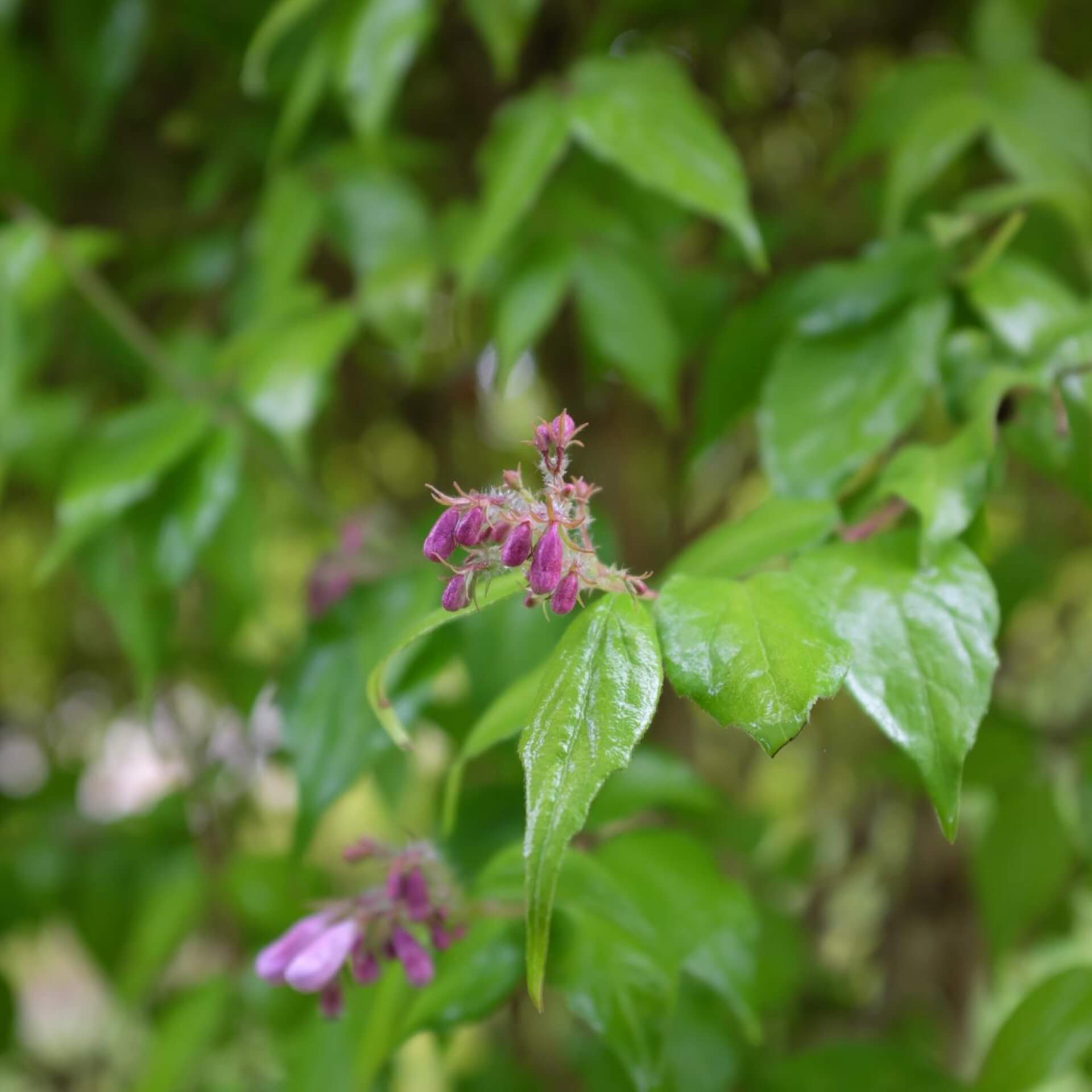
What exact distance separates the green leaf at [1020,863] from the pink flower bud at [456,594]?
21.7 inches

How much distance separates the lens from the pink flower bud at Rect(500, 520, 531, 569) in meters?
0.30

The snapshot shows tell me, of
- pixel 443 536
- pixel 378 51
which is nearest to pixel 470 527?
pixel 443 536

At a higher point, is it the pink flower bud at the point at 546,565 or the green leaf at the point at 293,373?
the pink flower bud at the point at 546,565

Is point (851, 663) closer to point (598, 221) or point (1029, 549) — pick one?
point (598, 221)

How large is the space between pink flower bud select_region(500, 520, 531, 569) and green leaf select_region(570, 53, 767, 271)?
262 mm

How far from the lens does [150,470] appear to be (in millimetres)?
555

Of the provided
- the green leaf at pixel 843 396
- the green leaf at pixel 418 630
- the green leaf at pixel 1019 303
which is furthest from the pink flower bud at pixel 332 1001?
the green leaf at pixel 1019 303

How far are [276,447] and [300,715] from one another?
0.21m

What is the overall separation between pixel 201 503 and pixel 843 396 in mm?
316

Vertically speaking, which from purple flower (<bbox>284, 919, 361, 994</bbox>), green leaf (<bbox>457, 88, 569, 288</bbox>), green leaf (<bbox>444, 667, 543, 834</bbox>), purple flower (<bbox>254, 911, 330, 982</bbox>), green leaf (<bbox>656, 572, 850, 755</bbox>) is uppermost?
green leaf (<bbox>457, 88, 569, 288</bbox>)

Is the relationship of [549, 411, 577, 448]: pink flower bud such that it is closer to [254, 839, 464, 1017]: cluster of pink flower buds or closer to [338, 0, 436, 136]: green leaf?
[254, 839, 464, 1017]: cluster of pink flower buds

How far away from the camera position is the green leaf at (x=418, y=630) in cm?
31

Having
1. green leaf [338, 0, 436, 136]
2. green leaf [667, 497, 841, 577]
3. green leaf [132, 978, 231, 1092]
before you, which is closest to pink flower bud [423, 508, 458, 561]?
green leaf [667, 497, 841, 577]

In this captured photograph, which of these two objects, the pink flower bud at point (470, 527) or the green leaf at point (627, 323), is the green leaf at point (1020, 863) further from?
the pink flower bud at point (470, 527)
